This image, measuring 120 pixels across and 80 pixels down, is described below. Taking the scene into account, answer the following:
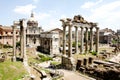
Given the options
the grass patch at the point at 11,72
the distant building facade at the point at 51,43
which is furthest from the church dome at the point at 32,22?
the grass patch at the point at 11,72

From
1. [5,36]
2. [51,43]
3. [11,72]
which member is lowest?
[11,72]

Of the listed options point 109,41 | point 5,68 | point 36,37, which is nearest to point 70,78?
point 5,68

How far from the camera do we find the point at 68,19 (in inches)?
1182

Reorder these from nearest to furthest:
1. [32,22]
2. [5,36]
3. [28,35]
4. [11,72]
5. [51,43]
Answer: [11,72], [51,43], [5,36], [28,35], [32,22]

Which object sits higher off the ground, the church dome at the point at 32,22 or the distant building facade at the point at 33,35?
the church dome at the point at 32,22

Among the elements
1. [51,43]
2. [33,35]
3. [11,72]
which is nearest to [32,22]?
[33,35]

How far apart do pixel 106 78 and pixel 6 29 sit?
5371 centimetres

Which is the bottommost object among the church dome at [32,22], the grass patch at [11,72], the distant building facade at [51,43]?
the grass patch at [11,72]

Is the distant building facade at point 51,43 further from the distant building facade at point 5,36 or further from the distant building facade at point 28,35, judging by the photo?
the distant building facade at point 5,36

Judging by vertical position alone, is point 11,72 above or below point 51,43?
below

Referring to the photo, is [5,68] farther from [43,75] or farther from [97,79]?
[97,79]

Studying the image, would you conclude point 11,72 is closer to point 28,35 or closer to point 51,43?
point 51,43

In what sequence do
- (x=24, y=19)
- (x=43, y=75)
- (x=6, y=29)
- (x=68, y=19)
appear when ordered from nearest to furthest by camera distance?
(x=43, y=75)
(x=24, y=19)
(x=68, y=19)
(x=6, y=29)

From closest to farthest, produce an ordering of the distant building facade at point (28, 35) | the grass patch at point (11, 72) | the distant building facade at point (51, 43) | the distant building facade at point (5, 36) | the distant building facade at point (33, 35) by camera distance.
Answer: the grass patch at point (11, 72), the distant building facade at point (51, 43), the distant building facade at point (5, 36), the distant building facade at point (28, 35), the distant building facade at point (33, 35)
